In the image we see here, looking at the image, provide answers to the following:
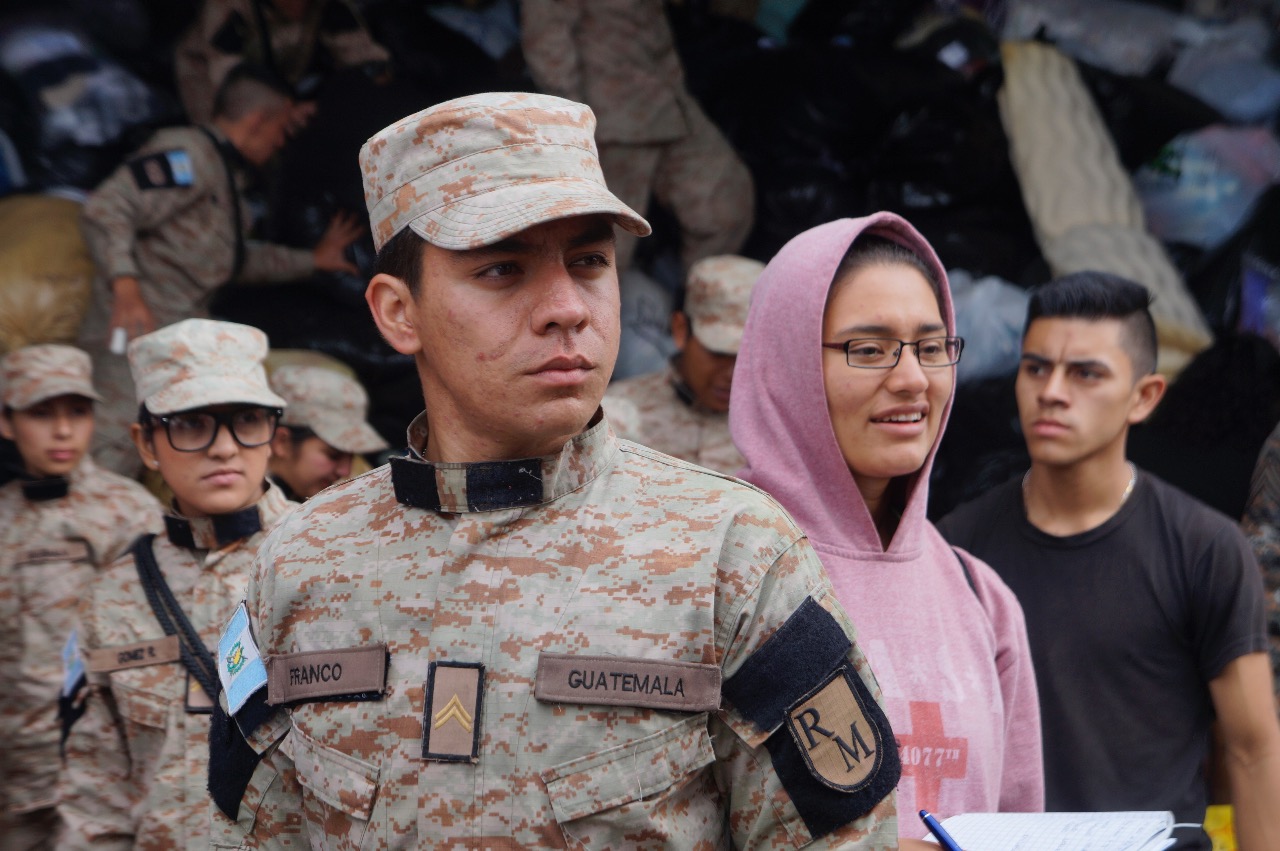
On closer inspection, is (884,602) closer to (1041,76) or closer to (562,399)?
(562,399)

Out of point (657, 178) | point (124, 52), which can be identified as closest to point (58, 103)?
point (124, 52)

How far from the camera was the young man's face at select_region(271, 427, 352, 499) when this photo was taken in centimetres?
451

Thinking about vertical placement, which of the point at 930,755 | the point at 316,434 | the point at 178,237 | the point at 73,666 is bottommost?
the point at 930,755

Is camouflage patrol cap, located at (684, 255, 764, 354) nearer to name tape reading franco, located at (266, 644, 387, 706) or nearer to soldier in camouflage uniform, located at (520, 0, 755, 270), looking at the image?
soldier in camouflage uniform, located at (520, 0, 755, 270)

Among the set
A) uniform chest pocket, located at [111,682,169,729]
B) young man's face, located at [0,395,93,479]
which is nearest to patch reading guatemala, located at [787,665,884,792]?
uniform chest pocket, located at [111,682,169,729]

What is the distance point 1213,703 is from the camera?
2822 mm

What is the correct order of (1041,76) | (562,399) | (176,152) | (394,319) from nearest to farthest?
1. (562,399)
2. (394,319)
3. (176,152)
4. (1041,76)

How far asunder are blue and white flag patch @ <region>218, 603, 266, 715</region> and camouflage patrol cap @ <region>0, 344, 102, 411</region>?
2668 mm

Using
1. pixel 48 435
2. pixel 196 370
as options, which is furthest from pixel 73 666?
pixel 48 435

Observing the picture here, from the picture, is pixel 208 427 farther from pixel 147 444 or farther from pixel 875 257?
pixel 875 257

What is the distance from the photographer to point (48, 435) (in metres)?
4.23

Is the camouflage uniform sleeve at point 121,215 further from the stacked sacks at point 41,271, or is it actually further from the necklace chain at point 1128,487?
the necklace chain at point 1128,487

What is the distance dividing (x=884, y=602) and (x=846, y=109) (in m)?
3.85

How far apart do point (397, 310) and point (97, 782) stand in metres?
1.79
